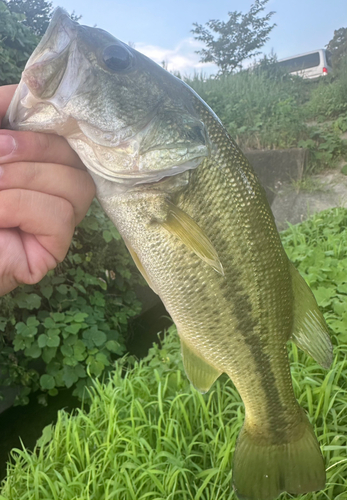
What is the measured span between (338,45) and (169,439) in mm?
13953

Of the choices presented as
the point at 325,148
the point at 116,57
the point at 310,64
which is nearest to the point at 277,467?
the point at 116,57

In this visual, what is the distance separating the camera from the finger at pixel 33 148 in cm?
88

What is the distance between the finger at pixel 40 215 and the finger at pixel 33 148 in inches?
3.7

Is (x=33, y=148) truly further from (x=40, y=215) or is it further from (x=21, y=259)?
(x=21, y=259)

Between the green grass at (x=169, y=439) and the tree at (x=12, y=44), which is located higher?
the tree at (x=12, y=44)

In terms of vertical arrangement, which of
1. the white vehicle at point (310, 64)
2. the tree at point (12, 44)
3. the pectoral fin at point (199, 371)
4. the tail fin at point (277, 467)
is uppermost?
the white vehicle at point (310, 64)

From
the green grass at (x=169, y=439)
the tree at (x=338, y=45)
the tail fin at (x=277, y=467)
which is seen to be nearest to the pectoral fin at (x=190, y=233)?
the tail fin at (x=277, y=467)

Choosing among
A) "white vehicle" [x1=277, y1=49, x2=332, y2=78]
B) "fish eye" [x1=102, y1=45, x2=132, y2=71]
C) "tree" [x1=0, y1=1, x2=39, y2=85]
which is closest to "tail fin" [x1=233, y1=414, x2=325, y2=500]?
"fish eye" [x1=102, y1=45, x2=132, y2=71]

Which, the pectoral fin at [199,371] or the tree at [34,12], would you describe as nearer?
the pectoral fin at [199,371]

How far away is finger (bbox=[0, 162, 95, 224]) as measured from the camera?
0.93 metres

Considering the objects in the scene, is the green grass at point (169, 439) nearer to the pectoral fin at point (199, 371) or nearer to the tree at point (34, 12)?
the pectoral fin at point (199, 371)

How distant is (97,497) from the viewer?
1.79 m

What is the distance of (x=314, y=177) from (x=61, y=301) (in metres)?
5.20

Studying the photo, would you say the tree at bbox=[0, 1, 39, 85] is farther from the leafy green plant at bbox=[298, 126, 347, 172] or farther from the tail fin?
the leafy green plant at bbox=[298, 126, 347, 172]
